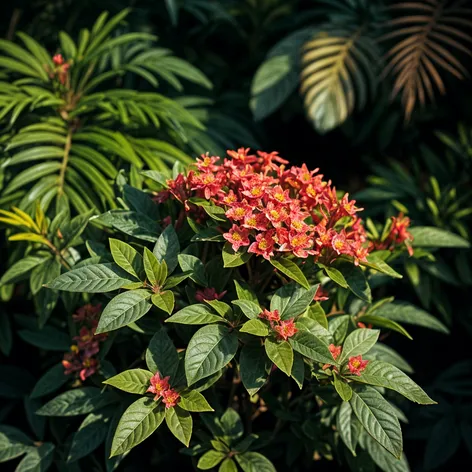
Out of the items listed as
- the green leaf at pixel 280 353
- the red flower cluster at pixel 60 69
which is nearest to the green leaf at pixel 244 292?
the green leaf at pixel 280 353

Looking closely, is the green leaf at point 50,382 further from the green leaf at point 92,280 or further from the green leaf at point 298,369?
the green leaf at point 298,369

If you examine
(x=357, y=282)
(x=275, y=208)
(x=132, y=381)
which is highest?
(x=275, y=208)

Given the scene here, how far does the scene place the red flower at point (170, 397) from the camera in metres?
1.35

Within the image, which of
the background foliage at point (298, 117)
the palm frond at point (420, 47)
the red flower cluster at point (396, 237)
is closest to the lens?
the red flower cluster at point (396, 237)

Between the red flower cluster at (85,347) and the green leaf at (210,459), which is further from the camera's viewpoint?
the red flower cluster at (85,347)

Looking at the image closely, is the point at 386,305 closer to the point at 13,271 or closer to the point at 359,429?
the point at 359,429

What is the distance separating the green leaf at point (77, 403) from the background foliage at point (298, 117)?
22 centimetres

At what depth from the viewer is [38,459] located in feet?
5.37

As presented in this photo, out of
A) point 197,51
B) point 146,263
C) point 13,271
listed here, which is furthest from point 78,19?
point 146,263

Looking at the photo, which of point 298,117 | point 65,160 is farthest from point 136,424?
point 298,117

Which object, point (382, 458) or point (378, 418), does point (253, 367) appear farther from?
point (382, 458)

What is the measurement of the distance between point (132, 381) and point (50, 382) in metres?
0.39

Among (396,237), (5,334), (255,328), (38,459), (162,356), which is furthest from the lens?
(5,334)

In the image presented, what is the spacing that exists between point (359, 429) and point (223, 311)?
1.74 ft
